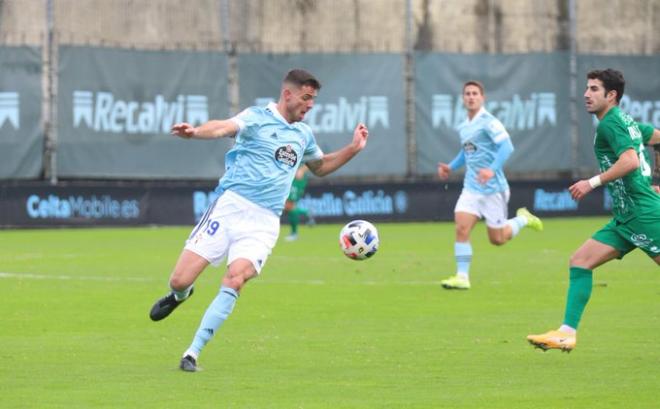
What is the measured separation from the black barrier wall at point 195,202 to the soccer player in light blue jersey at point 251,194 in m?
18.1

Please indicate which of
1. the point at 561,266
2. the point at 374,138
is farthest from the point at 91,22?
the point at 561,266

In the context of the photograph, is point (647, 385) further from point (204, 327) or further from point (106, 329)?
point (106, 329)

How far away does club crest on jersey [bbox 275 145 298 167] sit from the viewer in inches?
437

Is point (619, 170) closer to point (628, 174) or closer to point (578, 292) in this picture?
point (628, 174)

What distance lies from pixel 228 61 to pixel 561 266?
521 inches

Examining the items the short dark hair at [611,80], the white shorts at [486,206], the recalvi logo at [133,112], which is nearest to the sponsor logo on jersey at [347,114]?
the recalvi logo at [133,112]

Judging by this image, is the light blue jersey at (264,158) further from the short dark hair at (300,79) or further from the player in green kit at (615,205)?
the player in green kit at (615,205)

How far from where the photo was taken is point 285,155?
36.5 ft

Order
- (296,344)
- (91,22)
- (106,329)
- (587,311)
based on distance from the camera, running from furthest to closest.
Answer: (91,22) < (587,311) < (106,329) < (296,344)

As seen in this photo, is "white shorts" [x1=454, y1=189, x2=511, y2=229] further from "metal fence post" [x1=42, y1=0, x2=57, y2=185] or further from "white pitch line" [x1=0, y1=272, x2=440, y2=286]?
"metal fence post" [x1=42, y1=0, x2=57, y2=185]

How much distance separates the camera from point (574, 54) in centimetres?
3428

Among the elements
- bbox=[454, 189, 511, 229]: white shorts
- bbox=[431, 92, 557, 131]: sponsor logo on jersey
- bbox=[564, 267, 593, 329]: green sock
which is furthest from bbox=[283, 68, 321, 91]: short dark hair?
bbox=[431, 92, 557, 131]: sponsor logo on jersey

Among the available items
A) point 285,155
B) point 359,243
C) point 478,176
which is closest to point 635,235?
point 359,243

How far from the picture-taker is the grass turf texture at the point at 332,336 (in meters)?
9.52
